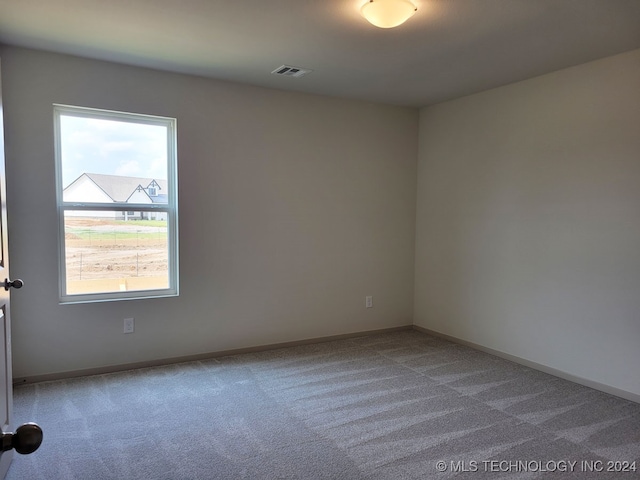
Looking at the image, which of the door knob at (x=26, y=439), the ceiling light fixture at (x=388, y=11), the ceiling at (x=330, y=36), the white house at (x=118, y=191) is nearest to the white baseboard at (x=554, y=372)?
the ceiling at (x=330, y=36)

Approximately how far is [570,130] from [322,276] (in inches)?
98.8

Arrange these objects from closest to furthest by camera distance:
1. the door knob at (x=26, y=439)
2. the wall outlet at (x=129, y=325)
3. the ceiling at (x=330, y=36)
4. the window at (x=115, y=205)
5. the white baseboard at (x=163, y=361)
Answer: the door knob at (x=26, y=439) < the ceiling at (x=330, y=36) < the white baseboard at (x=163, y=361) < the window at (x=115, y=205) < the wall outlet at (x=129, y=325)

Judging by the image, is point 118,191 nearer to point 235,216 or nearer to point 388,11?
point 235,216

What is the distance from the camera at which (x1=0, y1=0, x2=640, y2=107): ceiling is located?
7.97 ft

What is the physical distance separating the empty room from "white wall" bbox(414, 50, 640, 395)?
0.7 inches

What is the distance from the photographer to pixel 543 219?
11.9 feet

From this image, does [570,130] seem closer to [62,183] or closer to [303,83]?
[303,83]

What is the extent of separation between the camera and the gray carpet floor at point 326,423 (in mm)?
2230

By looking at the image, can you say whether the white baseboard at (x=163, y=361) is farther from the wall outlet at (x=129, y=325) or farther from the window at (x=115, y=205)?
the window at (x=115, y=205)

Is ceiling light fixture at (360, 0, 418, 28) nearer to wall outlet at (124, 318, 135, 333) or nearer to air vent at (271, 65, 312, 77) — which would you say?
air vent at (271, 65, 312, 77)

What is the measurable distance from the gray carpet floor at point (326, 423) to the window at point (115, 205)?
2.50 feet

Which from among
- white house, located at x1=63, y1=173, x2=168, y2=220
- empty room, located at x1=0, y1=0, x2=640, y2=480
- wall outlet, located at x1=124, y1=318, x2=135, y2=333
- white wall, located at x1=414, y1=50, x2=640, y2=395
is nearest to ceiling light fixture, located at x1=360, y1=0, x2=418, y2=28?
empty room, located at x1=0, y1=0, x2=640, y2=480

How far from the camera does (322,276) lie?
4395 mm

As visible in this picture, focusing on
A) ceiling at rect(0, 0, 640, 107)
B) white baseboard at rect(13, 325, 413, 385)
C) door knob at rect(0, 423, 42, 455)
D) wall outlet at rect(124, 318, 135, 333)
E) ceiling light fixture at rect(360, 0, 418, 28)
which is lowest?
white baseboard at rect(13, 325, 413, 385)
